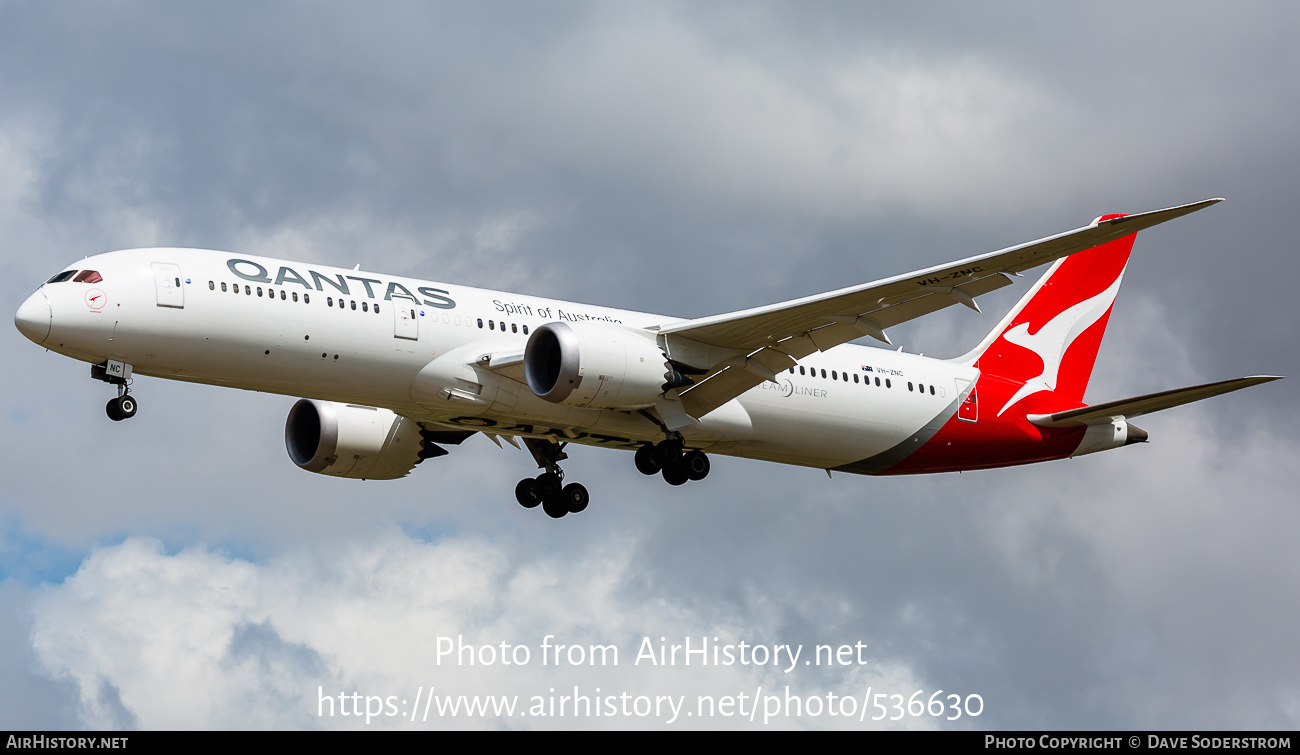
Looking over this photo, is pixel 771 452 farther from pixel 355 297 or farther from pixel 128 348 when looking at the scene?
pixel 128 348

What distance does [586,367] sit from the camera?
36.0 meters

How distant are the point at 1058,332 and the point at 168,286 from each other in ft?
87.8

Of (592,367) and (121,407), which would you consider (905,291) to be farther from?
(121,407)

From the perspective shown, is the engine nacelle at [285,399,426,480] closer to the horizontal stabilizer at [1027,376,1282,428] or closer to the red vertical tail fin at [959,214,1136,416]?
the red vertical tail fin at [959,214,1136,416]

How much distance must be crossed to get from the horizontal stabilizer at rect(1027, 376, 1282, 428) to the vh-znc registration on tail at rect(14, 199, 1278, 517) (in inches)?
3.1

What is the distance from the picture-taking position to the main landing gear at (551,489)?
43.7 meters

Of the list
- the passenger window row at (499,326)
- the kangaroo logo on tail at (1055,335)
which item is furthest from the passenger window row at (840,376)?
the passenger window row at (499,326)

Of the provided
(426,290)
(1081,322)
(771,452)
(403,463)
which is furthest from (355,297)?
(1081,322)

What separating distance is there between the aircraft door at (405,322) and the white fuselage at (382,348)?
0.10ft

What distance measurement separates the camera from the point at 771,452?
4109cm

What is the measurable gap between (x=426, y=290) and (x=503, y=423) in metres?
3.93

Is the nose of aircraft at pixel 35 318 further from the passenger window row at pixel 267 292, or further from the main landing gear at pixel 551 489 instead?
the main landing gear at pixel 551 489

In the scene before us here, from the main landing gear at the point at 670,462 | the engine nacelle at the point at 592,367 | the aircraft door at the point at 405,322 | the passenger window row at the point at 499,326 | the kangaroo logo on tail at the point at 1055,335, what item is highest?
the kangaroo logo on tail at the point at 1055,335

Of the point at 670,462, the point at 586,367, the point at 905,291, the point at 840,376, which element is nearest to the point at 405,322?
the point at 586,367
